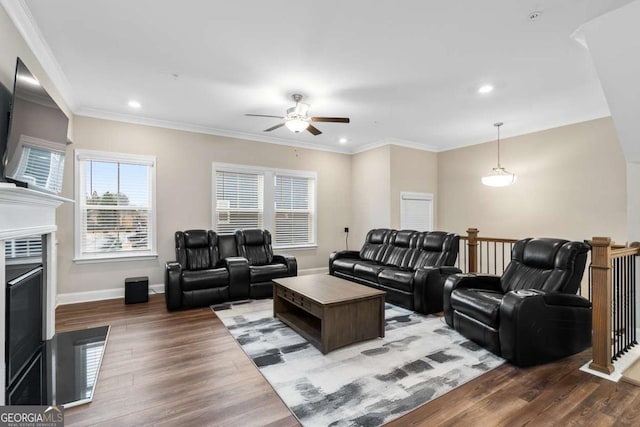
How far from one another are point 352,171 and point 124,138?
15.2 feet

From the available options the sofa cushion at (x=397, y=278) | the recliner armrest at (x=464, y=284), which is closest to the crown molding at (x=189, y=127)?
the sofa cushion at (x=397, y=278)

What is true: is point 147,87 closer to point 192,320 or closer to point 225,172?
point 225,172

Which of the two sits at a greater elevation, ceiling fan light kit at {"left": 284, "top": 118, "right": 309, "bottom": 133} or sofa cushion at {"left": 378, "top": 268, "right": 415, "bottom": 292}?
ceiling fan light kit at {"left": 284, "top": 118, "right": 309, "bottom": 133}

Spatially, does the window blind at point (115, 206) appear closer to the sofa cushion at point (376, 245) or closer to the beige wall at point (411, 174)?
the sofa cushion at point (376, 245)

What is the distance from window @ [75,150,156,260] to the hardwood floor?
2.17 metres

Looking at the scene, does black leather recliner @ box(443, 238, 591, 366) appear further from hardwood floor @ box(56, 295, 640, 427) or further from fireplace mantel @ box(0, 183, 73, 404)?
fireplace mantel @ box(0, 183, 73, 404)

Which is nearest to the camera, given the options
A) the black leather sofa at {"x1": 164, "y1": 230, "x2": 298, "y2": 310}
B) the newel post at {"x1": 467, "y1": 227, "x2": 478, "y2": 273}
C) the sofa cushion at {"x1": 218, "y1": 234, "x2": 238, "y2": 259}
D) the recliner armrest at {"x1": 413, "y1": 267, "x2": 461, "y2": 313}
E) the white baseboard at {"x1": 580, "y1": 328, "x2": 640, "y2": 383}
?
the white baseboard at {"x1": 580, "y1": 328, "x2": 640, "y2": 383}

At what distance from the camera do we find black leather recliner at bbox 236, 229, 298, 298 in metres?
4.84

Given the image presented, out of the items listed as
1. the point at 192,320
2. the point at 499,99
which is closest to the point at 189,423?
the point at 192,320

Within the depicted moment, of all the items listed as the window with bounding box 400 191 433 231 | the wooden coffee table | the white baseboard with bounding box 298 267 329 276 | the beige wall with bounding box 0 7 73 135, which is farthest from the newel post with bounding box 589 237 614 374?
the beige wall with bounding box 0 7 73 135

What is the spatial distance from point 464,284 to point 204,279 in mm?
3461

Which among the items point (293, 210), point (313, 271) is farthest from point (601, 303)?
point (293, 210)

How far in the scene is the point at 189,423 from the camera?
1973 millimetres

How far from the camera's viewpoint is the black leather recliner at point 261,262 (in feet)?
15.9
